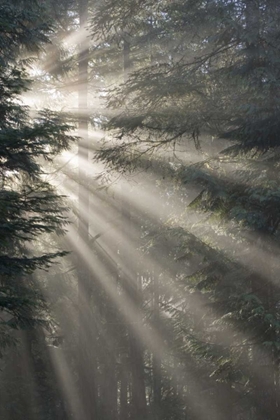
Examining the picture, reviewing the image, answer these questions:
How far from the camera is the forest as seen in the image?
10180 mm

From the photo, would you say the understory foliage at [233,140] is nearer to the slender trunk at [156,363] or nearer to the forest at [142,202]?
the forest at [142,202]

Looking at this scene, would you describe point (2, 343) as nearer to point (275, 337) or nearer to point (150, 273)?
point (275, 337)

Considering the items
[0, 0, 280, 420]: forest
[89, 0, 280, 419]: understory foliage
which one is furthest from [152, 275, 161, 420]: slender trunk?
[89, 0, 280, 419]: understory foliage

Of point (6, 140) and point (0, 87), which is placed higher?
point (0, 87)

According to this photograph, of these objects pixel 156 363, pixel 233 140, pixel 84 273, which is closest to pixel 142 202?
pixel 84 273

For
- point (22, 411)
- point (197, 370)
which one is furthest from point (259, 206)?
point (22, 411)

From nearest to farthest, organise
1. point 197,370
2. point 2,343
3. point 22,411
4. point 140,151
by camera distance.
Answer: point 140,151 → point 2,343 → point 197,370 → point 22,411

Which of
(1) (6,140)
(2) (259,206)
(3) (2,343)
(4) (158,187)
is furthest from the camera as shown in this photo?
(4) (158,187)

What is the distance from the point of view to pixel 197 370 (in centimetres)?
1647

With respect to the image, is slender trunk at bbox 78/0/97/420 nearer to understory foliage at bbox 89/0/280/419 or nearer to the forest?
the forest

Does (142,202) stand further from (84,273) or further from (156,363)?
(156,363)

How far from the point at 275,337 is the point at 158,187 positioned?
39.6 ft

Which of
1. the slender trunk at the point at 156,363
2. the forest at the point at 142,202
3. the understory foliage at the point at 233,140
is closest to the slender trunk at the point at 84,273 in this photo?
the forest at the point at 142,202

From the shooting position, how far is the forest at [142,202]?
401 inches
